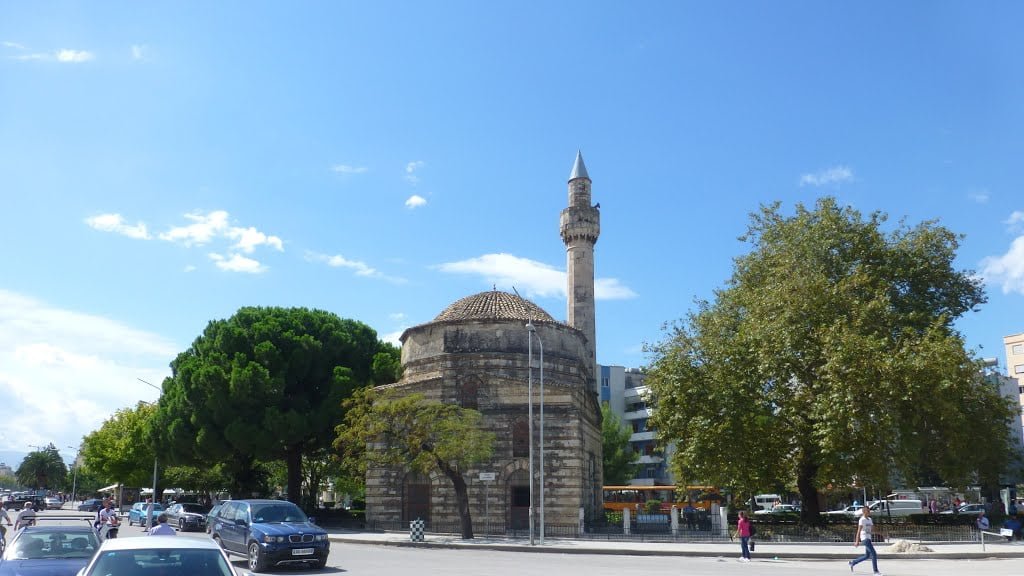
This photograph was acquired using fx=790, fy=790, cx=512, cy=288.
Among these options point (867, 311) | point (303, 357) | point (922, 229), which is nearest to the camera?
point (867, 311)

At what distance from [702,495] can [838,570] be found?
3173cm

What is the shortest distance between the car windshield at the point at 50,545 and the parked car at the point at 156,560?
12.6 ft

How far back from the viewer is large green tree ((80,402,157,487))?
2169 inches

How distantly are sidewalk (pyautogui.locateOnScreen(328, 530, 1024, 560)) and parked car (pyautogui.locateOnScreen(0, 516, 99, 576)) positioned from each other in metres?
16.2

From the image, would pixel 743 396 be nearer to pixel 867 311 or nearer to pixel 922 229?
pixel 867 311

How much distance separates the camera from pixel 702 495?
50.3 meters

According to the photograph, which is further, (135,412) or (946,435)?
(135,412)

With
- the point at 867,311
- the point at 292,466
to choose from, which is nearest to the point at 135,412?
the point at 292,466

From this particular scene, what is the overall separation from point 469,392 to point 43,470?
313 ft

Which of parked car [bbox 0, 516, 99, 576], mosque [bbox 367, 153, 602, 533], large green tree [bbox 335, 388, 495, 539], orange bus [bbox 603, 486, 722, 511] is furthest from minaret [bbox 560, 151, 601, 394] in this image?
parked car [bbox 0, 516, 99, 576]

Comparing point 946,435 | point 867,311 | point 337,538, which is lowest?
point 337,538

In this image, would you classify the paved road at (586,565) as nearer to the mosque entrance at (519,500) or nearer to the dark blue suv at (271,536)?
the dark blue suv at (271,536)

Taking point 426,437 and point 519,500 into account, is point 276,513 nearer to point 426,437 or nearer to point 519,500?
A: point 426,437

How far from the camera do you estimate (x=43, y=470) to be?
351ft
